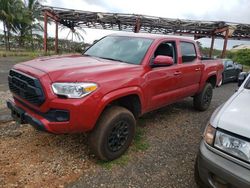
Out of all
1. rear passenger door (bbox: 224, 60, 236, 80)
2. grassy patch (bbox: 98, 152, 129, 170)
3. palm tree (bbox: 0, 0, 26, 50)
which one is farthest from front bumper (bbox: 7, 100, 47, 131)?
palm tree (bbox: 0, 0, 26, 50)

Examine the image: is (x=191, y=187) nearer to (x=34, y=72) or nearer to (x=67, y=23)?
(x=34, y=72)

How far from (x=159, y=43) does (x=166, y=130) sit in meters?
1.75

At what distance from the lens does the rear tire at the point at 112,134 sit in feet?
10.6

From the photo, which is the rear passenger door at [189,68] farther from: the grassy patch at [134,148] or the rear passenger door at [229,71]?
the rear passenger door at [229,71]

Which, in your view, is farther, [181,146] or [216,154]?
[181,146]

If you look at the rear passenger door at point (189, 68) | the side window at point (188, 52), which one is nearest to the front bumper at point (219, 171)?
the rear passenger door at point (189, 68)

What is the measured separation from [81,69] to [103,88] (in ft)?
1.34

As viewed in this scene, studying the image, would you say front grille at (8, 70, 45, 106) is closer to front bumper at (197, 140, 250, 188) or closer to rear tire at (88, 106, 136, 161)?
rear tire at (88, 106, 136, 161)

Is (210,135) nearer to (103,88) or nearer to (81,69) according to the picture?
(103,88)

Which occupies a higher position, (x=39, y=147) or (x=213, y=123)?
(x=213, y=123)

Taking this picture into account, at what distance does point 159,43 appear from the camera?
14.2 feet

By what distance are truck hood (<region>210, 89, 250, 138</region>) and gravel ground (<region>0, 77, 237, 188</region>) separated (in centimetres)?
118

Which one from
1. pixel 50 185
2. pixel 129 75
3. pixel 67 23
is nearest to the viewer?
pixel 50 185

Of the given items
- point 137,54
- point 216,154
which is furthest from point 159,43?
point 216,154
